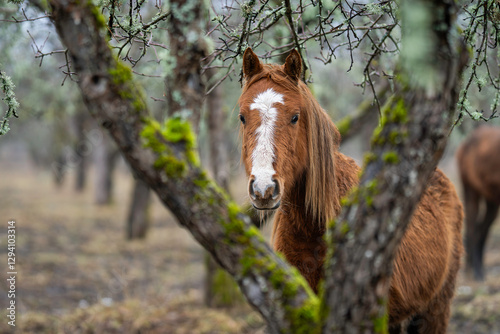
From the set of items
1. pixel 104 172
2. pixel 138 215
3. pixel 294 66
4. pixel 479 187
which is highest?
pixel 104 172

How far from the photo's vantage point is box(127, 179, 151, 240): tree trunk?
12.1 meters

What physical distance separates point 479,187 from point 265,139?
7.99 m

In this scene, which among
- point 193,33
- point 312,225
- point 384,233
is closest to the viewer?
point 384,233

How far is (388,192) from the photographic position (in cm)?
148

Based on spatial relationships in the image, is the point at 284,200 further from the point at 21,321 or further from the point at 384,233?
the point at 21,321

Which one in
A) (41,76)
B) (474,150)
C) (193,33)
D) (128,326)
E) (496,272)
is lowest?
(128,326)

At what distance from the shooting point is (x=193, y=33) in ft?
5.37

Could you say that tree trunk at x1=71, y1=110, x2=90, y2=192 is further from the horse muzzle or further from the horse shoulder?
the horse muzzle

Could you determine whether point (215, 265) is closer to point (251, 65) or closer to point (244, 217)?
point (251, 65)

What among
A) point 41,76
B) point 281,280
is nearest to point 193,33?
point 281,280

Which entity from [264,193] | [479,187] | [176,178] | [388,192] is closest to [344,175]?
[264,193]

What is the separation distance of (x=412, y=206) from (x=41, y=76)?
16587 millimetres

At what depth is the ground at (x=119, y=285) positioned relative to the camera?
233 inches

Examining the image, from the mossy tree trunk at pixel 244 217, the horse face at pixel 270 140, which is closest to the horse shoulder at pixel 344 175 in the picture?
the horse face at pixel 270 140
